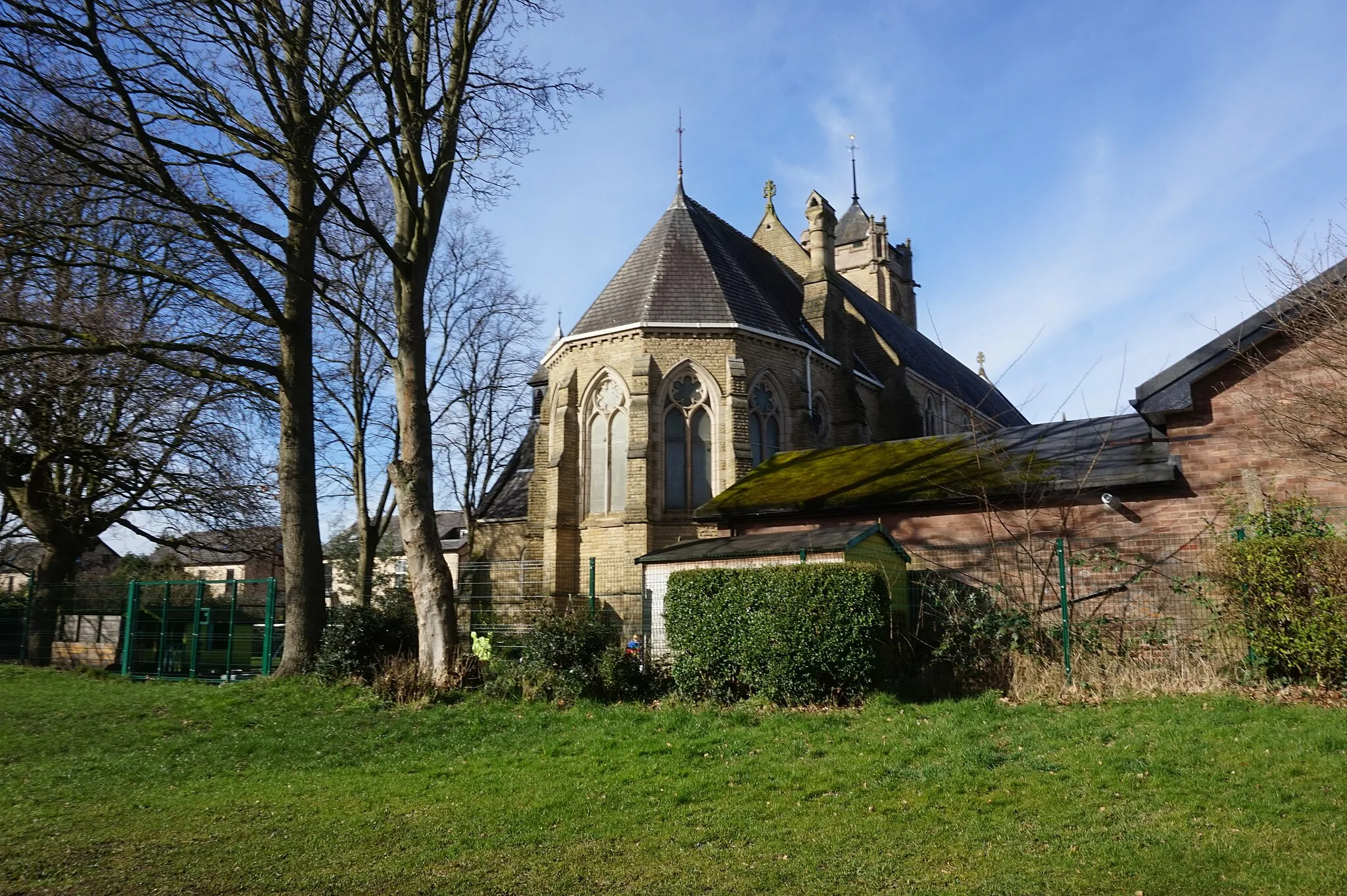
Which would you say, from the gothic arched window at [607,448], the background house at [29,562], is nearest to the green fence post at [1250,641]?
the gothic arched window at [607,448]

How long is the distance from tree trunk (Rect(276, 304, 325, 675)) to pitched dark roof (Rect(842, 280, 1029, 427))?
18470 mm

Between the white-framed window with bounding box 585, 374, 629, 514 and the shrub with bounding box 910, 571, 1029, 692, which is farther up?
the white-framed window with bounding box 585, 374, 629, 514

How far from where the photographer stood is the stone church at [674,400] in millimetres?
22953

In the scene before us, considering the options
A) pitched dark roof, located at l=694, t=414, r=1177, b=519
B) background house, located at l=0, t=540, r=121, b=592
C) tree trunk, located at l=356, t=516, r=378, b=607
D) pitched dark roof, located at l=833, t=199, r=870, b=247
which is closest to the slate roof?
pitched dark roof, located at l=694, t=414, r=1177, b=519

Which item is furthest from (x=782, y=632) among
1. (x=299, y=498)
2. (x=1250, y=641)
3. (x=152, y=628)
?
(x=152, y=628)

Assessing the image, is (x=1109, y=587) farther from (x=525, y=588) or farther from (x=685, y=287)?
(x=525, y=588)

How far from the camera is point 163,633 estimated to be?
16531 mm

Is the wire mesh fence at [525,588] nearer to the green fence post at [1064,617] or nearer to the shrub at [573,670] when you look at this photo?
the shrub at [573,670]

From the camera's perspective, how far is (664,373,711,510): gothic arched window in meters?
23.3

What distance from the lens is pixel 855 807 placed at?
278 inches

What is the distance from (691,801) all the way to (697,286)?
18.6 meters

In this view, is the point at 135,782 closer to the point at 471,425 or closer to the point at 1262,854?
the point at 1262,854

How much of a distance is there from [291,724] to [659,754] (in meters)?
4.91

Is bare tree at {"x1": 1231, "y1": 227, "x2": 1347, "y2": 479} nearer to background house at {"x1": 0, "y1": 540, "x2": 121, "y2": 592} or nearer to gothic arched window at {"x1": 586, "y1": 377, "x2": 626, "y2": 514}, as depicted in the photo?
gothic arched window at {"x1": 586, "y1": 377, "x2": 626, "y2": 514}
